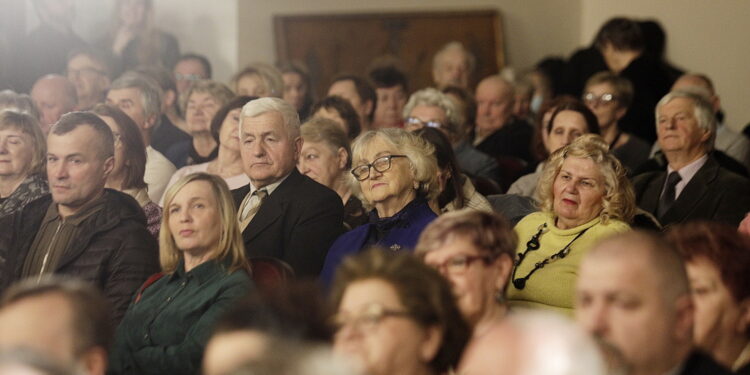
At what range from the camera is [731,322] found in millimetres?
3336

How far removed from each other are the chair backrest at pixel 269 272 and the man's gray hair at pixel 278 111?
960mm

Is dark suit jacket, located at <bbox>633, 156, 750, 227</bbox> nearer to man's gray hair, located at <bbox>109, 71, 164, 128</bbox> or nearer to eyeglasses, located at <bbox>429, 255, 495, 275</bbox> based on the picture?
eyeglasses, located at <bbox>429, 255, 495, 275</bbox>

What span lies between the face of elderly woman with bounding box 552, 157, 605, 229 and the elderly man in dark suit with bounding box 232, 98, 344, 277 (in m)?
0.84

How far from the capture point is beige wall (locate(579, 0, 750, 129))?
8.70 metres

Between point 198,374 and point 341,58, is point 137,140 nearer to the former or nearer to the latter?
point 198,374

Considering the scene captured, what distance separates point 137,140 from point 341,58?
196 inches

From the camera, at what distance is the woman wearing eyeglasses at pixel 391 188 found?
15.3 feet

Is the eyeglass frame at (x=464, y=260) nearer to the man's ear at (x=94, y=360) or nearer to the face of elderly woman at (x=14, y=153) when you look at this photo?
the man's ear at (x=94, y=360)

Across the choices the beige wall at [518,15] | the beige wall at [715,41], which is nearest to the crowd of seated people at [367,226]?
the beige wall at [715,41]

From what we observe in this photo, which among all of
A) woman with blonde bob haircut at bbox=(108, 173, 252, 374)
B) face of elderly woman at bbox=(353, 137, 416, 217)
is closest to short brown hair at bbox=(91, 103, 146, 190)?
woman with blonde bob haircut at bbox=(108, 173, 252, 374)

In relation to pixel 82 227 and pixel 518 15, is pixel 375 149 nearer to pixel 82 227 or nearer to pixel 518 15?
→ pixel 82 227

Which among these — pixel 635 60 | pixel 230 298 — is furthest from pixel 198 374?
pixel 635 60

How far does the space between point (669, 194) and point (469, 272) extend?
241 cm

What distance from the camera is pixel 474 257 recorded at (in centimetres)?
357
